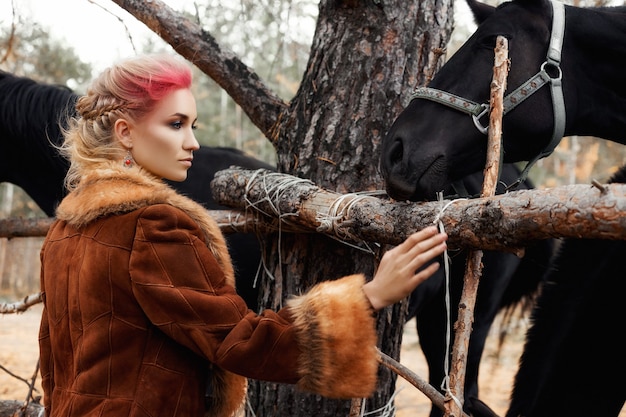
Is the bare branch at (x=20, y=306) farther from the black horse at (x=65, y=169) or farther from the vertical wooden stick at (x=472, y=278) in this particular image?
the vertical wooden stick at (x=472, y=278)

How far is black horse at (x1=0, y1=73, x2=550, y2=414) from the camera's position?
3877 mm

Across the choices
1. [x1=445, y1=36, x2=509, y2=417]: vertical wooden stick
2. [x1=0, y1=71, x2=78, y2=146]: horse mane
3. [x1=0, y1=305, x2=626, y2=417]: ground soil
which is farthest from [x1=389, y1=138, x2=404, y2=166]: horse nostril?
[x1=0, y1=71, x2=78, y2=146]: horse mane

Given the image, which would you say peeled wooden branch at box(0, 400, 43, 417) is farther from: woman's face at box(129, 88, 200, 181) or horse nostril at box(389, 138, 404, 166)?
horse nostril at box(389, 138, 404, 166)

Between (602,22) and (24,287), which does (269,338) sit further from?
(24,287)

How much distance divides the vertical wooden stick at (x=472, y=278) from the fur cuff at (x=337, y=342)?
8.3 inches

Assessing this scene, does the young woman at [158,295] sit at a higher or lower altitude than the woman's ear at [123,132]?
lower

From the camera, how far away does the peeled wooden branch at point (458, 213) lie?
1308 millimetres

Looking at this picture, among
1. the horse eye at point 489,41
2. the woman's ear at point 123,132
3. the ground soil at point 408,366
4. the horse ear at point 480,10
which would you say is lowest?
the ground soil at point 408,366

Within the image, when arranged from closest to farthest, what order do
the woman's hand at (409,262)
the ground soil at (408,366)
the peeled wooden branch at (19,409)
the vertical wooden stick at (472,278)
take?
1. the woman's hand at (409,262)
2. the vertical wooden stick at (472,278)
3. the peeled wooden branch at (19,409)
4. the ground soil at (408,366)

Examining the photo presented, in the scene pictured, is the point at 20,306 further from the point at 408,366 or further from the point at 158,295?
the point at 408,366

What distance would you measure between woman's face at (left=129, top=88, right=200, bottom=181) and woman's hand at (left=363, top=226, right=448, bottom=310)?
61 centimetres

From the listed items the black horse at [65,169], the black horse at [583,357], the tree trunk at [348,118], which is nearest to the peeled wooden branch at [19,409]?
the tree trunk at [348,118]

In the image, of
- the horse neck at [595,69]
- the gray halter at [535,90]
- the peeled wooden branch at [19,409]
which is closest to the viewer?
the gray halter at [535,90]

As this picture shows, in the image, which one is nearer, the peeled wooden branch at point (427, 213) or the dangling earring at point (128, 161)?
the peeled wooden branch at point (427, 213)
